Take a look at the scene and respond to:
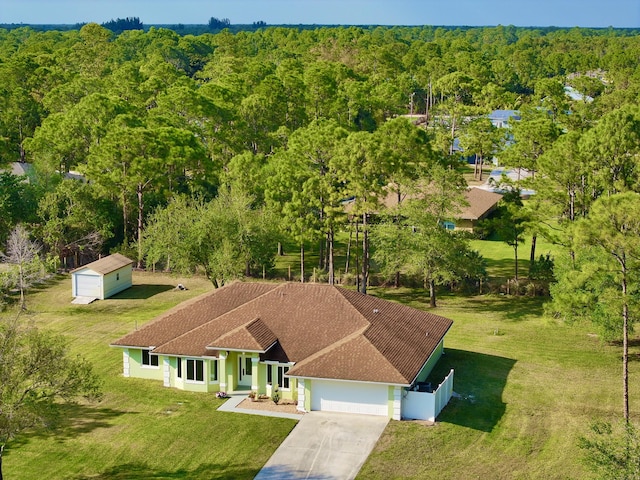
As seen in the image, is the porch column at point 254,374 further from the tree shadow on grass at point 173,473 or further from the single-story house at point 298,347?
the tree shadow on grass at point 173,473

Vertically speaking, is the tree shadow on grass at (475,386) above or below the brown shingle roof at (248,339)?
below

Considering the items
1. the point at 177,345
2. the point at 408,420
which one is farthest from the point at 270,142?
the point at 408,420

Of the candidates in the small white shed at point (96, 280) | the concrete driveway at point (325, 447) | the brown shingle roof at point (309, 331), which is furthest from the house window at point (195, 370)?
the small white shed at point (96, 280)

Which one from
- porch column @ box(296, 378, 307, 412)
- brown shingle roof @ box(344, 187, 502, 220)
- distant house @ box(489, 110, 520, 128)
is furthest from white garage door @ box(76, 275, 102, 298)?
distant house @ box(489, 110, 520, 128)

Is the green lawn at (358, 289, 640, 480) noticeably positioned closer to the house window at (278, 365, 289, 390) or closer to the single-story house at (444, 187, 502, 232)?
the house window at (278, 365, 289, 390)

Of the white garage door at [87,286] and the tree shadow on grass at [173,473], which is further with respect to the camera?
the white garage door at [87,286]

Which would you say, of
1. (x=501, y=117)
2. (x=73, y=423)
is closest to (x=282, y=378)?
(x=73, y=423)

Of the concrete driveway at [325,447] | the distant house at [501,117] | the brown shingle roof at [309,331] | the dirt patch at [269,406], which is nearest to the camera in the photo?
the concrete driveway at [325,447]

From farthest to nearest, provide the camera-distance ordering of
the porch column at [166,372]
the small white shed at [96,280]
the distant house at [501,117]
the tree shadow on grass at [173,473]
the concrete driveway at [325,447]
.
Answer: the distant house at [501,117]
the small white shed at [96,280]
the porch column at [166,372]
the concrete driveway at [325,447]
the tree shadow on grass at [173,473]
